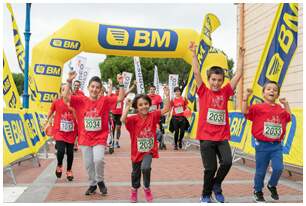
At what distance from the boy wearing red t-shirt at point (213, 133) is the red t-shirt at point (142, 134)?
693mm

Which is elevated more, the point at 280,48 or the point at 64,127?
the point at 280,48

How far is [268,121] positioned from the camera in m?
5.42

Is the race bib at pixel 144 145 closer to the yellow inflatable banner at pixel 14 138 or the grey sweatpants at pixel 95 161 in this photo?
the grey sweatpants at pixel 95 161

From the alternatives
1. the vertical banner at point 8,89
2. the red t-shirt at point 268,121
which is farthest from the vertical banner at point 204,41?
the red t-shirt at point 268,121

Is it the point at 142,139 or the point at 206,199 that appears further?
the point at 142,139

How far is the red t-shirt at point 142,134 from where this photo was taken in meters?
5.43

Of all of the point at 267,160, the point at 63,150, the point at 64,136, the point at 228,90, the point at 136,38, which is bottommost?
the point at 63,150

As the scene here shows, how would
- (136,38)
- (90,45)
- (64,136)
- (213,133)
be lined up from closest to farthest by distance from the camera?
(213,133) < (64,136) < (90,45) < (136,38)

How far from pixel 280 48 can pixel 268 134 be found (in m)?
3.08

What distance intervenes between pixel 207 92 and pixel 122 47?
1106 cm

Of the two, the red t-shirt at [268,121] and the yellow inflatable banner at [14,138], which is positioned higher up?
the red t-shirt at [268,121]

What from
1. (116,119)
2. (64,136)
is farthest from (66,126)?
(116,119)

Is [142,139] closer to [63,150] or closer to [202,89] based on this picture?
[202,89]

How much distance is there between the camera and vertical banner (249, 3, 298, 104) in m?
7.67
